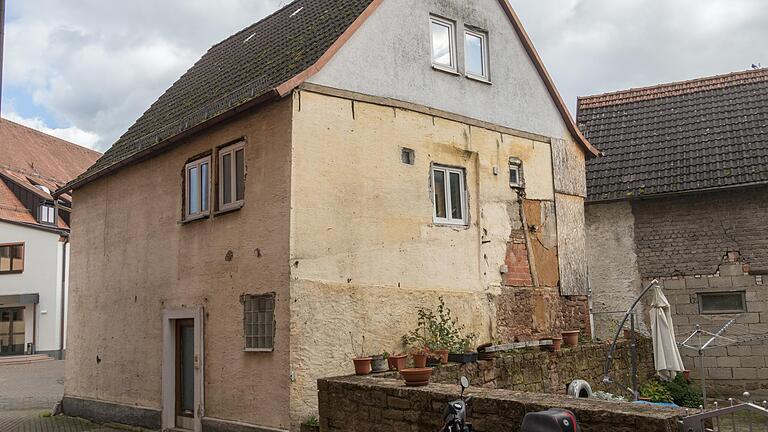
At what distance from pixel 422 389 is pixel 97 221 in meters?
10.0

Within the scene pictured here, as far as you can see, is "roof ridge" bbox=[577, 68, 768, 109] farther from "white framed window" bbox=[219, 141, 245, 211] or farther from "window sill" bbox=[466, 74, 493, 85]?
"white framed window" bbox=[219, 141, 245, 211]

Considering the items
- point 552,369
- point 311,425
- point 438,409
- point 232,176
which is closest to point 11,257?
point 232,176

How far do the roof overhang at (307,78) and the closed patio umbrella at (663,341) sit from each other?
4.12 m

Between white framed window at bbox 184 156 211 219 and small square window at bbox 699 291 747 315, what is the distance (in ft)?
37.1

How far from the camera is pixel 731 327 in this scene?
628 inches

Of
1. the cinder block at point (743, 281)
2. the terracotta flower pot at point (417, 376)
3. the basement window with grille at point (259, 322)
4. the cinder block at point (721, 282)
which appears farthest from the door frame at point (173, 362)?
the cinder block at point (743, 281)

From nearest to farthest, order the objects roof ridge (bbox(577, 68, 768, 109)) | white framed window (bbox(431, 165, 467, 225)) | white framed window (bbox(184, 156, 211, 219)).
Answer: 1. white framed window (bbox(184, 156, 211, 219))
2. white framed window (bbox(431, 165, 467, 225))
3. roof ridge (bbox(577, 68, 768, 109))

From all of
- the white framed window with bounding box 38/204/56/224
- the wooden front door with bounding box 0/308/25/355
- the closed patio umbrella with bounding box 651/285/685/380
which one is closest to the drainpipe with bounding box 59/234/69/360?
the wooden front door with bounding box 0/308/25/355

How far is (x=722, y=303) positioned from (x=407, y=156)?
8.97m

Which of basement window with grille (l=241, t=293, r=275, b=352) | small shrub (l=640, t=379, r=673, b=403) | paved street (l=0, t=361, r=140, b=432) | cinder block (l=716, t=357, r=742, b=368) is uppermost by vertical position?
basement window with grille (l=241, t=293, r=275, b=352)

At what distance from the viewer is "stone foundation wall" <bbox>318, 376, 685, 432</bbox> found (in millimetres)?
5688

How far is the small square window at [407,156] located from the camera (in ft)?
38.3

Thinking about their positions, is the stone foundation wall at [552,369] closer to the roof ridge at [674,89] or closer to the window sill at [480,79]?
the window sill at [480,79]

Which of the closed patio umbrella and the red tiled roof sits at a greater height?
the red tiled roof
